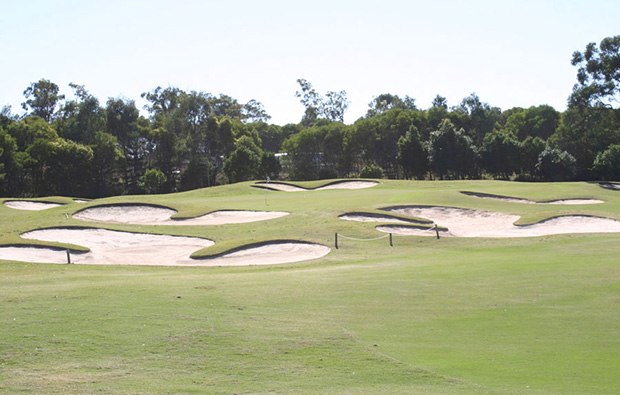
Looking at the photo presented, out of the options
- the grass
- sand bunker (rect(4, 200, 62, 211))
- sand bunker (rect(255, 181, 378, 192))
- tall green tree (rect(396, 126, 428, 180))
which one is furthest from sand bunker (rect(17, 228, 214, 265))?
tall green tree (rect(396, 126, 428, 180))

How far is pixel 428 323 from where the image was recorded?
11180mm

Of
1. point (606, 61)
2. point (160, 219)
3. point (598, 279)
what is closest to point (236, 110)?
point (606, 61)

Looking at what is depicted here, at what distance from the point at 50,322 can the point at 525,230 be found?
86.8ft

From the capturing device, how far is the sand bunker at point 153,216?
3422 cm

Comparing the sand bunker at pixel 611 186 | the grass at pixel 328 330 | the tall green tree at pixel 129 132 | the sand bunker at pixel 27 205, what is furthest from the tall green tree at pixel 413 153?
the grass at pixel 328 330

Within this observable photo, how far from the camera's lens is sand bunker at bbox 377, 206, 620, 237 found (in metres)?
30.2

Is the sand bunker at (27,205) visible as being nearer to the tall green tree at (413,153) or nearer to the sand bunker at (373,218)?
the sand bunker at (373,218)

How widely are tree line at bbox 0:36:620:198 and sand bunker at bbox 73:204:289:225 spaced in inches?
1690

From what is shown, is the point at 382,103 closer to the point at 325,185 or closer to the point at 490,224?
the point at 325,185

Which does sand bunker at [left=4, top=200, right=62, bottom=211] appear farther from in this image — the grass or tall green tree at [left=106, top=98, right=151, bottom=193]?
tall green tree at [left=106, top=98, right=151, bottom=193]

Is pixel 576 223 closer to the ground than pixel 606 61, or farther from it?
closer to the ground

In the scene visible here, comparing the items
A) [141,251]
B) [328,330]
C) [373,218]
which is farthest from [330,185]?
[328,330]

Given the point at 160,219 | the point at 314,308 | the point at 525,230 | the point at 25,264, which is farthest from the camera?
the point at 160,219

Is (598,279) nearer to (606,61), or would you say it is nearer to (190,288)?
(190,288)
